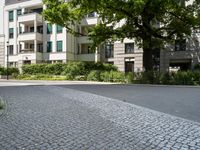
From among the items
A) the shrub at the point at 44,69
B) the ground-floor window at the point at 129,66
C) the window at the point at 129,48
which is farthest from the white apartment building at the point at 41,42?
the shrub at the point at 44,69

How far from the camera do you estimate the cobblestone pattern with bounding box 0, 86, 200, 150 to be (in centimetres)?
539

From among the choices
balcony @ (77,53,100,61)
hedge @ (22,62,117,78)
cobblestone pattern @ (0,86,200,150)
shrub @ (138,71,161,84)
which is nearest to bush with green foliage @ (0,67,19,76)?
hedge @ (22,62,117,78)

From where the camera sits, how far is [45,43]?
47.4 metres

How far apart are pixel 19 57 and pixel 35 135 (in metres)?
43.3

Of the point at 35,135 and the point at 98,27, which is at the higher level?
the point at 98,27

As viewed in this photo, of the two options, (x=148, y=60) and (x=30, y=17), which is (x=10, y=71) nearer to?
(x=30, y=17)

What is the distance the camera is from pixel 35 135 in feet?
19.9

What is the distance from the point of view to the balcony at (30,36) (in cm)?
4571

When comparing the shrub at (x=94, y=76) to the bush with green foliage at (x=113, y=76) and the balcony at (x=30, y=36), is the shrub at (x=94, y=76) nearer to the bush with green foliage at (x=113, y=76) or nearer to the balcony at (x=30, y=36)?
the bush with green foliage at (x=113, y=76)

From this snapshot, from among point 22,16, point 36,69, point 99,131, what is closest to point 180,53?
point 36,69

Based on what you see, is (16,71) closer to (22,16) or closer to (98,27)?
(22,16)

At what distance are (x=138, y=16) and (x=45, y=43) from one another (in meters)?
25.8

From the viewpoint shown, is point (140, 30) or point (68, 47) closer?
point (140, 30)

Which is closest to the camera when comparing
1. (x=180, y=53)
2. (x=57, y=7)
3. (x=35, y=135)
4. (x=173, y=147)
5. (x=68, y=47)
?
(x=173, y=147)
